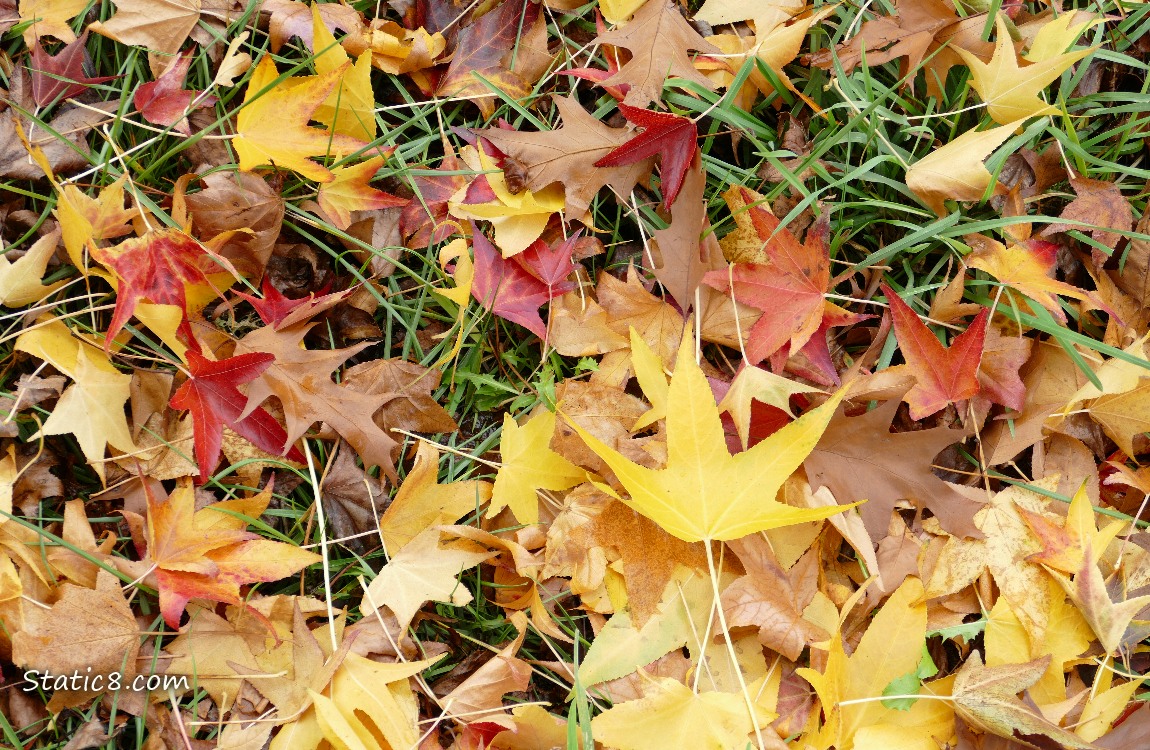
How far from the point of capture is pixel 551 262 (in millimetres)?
1351

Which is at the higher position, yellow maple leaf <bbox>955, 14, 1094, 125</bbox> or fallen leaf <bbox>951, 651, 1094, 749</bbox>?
yellow maple leaf <bbox>955, 14, 1094, 125</bbox>

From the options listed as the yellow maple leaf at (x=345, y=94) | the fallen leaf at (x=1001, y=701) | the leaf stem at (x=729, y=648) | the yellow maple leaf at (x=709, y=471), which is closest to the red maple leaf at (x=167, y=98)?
the yellow maple leaf at (x=345, y=94)

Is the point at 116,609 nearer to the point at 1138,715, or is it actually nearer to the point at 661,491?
the point at 661,491

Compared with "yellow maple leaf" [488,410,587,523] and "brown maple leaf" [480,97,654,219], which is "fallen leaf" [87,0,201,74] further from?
"yellow maple leaf" [488,410,587,523]

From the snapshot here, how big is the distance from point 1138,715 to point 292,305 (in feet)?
5.01

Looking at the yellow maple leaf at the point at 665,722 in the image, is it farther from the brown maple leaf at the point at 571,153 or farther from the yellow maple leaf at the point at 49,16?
the yellow maple leaf at the point at 49,16

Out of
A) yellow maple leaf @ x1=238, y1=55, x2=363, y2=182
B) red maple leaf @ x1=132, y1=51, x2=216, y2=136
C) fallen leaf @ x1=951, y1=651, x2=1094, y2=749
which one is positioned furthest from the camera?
red maple leaf @ x1=132, y1=51, x2=216, y2=136

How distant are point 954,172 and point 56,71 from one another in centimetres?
157

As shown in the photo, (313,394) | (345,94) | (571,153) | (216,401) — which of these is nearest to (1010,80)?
(571,153)

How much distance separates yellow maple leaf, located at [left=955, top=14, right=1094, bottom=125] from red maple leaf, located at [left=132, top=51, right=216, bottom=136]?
1.35 m

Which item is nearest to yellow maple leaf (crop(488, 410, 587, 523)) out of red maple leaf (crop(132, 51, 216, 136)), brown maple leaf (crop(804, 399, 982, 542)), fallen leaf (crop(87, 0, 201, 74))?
brown maple leaf (crop(804, 399, 982, 542))

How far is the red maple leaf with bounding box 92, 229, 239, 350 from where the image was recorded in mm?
1240

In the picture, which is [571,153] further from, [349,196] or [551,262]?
[349,196]

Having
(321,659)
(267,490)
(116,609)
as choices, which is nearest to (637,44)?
(267,490)
